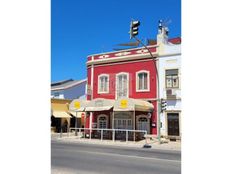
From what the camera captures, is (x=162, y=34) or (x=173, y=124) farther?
(x=162, y=34)

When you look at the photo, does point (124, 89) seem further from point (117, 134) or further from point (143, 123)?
point (117, 134)

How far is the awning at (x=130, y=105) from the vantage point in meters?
14.7

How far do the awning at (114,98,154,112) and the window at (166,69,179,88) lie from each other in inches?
68.3

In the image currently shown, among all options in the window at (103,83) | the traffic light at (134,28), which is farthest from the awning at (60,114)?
the traffic light at (134,28)

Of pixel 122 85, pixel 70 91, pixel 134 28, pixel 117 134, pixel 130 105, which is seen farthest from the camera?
pixel 70 91

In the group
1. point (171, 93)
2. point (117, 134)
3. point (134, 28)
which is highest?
point (134, 28)

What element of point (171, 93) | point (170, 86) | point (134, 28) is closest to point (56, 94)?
point (170, 86)

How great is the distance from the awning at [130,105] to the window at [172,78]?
5.69 ft

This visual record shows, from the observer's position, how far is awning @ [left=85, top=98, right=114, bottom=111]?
Answer: 51.9 ft

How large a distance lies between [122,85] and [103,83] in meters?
1.55

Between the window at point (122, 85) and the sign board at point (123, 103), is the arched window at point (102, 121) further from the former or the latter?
the sign board at point (123, 103)

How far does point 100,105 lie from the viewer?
16.2 metres
